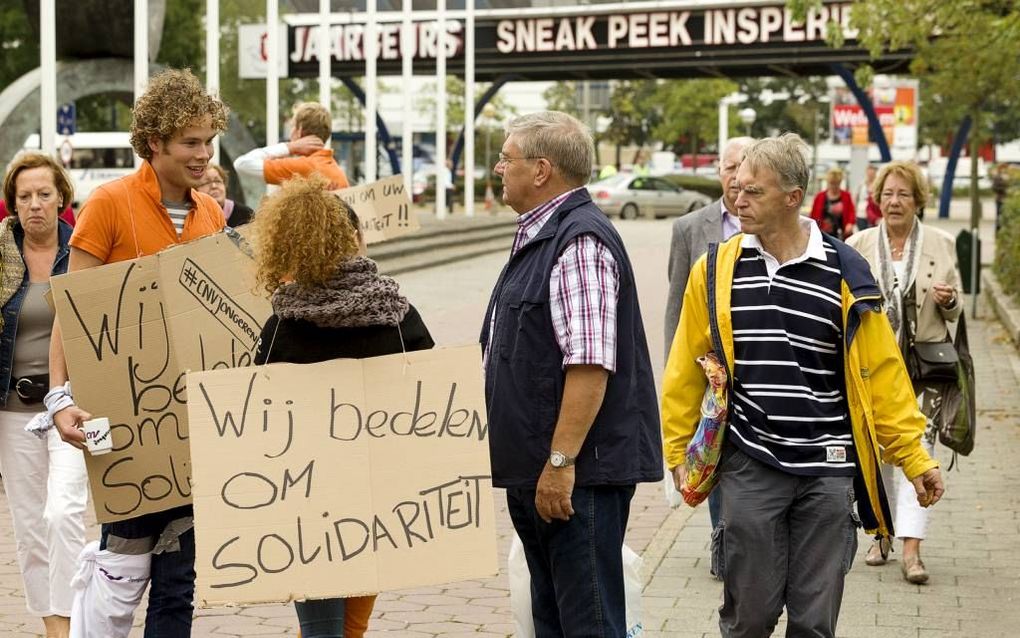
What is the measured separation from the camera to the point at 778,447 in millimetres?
4395

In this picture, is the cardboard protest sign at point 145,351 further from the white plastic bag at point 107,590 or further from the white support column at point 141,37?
the white support column at point 141,37

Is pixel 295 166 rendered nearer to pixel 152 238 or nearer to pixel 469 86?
pixel 152 238

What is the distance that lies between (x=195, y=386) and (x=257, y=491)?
1.01 feet

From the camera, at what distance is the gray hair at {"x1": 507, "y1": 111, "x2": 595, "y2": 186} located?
421cm

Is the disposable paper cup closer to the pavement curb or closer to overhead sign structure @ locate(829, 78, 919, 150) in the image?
the pavement curb

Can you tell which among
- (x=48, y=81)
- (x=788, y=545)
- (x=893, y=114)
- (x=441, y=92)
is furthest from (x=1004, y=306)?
(x=893, y=114)

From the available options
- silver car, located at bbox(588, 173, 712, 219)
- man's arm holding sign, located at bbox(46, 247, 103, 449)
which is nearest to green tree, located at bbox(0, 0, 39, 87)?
silver car, located at bbox(588, 173, 712, 219)

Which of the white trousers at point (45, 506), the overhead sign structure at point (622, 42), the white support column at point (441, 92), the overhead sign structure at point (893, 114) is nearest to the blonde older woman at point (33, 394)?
A: the white trousers at point (45, 506)

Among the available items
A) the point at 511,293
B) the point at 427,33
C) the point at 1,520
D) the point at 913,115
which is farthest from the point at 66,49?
the point at 913,115

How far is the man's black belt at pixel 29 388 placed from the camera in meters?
5.47

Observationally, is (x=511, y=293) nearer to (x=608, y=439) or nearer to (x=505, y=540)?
(x=608, y=439)

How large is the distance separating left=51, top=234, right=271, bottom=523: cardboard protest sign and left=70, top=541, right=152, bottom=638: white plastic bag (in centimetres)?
18

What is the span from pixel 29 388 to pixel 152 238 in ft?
3.90

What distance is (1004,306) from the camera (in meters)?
17.9
